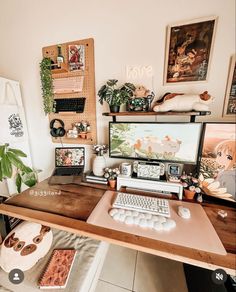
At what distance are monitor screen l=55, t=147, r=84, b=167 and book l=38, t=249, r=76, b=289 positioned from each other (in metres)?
0.71

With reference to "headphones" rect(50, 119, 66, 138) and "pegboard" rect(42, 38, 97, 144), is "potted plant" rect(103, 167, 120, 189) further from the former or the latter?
"headphones" rect(50, 119, 66, 138)

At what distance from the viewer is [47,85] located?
4.42 ft

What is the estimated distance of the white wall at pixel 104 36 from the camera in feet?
3.15

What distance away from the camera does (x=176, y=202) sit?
1002mm

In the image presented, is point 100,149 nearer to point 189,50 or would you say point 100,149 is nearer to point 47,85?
point 47,85

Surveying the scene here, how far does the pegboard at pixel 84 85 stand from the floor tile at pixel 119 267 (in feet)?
3.51

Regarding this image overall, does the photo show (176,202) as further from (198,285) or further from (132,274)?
(132,274)

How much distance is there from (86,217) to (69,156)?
28.3 inches

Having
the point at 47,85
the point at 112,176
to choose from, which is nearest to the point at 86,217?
the point at 112,176

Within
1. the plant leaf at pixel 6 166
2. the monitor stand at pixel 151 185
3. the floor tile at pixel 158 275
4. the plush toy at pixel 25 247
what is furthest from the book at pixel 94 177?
the floor tile at pixel 158 275

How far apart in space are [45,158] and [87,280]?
47.4 inches

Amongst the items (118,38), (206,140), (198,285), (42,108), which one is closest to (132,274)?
(198,285)

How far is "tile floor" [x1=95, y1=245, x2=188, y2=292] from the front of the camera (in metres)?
1.11

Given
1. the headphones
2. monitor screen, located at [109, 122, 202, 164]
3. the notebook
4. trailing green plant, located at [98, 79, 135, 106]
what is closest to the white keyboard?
monitor screen, located at [109, 122, 202, 164]
